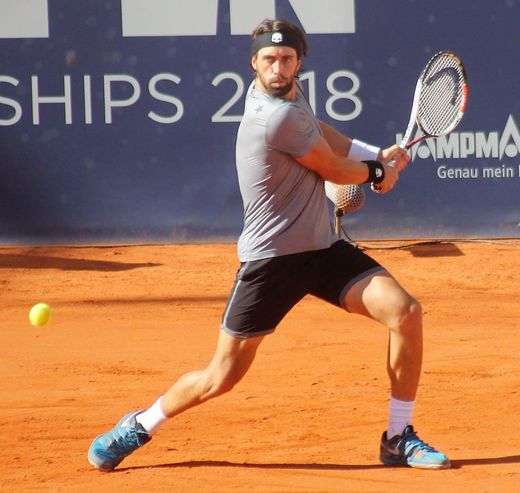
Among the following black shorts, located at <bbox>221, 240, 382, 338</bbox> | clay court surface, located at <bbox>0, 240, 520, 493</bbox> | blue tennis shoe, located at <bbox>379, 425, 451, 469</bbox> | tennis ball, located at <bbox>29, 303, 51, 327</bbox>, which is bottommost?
clay court surface, located at <bbox>0, 240, 520, 493</bbox>

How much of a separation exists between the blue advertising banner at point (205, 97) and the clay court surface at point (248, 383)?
0.85m

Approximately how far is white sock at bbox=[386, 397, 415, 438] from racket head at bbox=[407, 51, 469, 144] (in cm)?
143

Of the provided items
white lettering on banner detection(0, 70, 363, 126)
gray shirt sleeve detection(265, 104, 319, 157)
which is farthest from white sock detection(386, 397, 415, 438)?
white lettering on banner detection(0, 70, 363, 126)

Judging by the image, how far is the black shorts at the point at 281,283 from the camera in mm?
4273

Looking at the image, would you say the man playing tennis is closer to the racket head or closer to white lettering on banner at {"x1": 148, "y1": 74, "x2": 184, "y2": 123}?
the racket head

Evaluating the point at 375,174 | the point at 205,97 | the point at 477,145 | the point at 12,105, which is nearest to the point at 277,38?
the point at 375,174

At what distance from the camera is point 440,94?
5.42m

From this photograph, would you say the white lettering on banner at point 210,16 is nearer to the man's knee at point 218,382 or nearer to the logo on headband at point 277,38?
the logo on headband at point 277,38

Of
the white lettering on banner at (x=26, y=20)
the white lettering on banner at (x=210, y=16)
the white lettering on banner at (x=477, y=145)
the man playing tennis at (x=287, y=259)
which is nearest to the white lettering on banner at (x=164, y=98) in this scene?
the white lettering on banner at (x=210, y=16)

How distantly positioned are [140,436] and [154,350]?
239 cm

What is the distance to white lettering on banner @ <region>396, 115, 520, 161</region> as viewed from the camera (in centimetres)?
1028

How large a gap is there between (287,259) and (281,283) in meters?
0.10

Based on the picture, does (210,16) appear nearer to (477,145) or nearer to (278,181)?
(477,145)

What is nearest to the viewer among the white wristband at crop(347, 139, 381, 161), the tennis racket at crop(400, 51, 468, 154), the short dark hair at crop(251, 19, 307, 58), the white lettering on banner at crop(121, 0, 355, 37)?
the short dark hair at crop(251, 19, 307, 58)
